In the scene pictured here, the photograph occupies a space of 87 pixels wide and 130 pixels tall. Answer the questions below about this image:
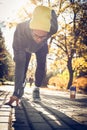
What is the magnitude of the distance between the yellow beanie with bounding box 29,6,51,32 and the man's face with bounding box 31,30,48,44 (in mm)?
57

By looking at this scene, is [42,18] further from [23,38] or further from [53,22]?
[23,38]

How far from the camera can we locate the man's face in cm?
402

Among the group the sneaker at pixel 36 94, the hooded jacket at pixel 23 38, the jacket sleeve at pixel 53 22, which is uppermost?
the jacket sleeve at pixel 53 22

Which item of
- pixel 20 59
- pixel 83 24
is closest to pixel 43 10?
pixel 20 59

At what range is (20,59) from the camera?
430 cm

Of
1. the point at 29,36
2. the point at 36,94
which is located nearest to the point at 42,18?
the point at 29,36

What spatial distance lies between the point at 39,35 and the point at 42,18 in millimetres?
283

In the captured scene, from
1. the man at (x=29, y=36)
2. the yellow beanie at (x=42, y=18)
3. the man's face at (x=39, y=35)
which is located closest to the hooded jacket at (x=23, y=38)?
the man at (x=29, y=36)

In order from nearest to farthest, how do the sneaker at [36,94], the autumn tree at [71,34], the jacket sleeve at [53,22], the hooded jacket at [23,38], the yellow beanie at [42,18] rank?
the yellow beanie at [42,18], the jacket sleeve at [53,22], the hooded jacket at [23,38], the sneaker at [36,94], the autumn tree at [71,34]

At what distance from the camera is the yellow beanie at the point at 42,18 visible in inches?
156

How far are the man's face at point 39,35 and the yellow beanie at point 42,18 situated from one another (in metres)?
0.06

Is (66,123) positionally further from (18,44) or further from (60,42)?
(60,42)

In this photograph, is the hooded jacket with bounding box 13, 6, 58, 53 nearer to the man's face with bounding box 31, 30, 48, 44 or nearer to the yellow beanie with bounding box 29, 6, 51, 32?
the man's face with bounding box 31, 30, 48, 44

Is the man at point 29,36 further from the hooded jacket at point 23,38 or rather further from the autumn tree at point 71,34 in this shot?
the autumn tree at point 71,34
